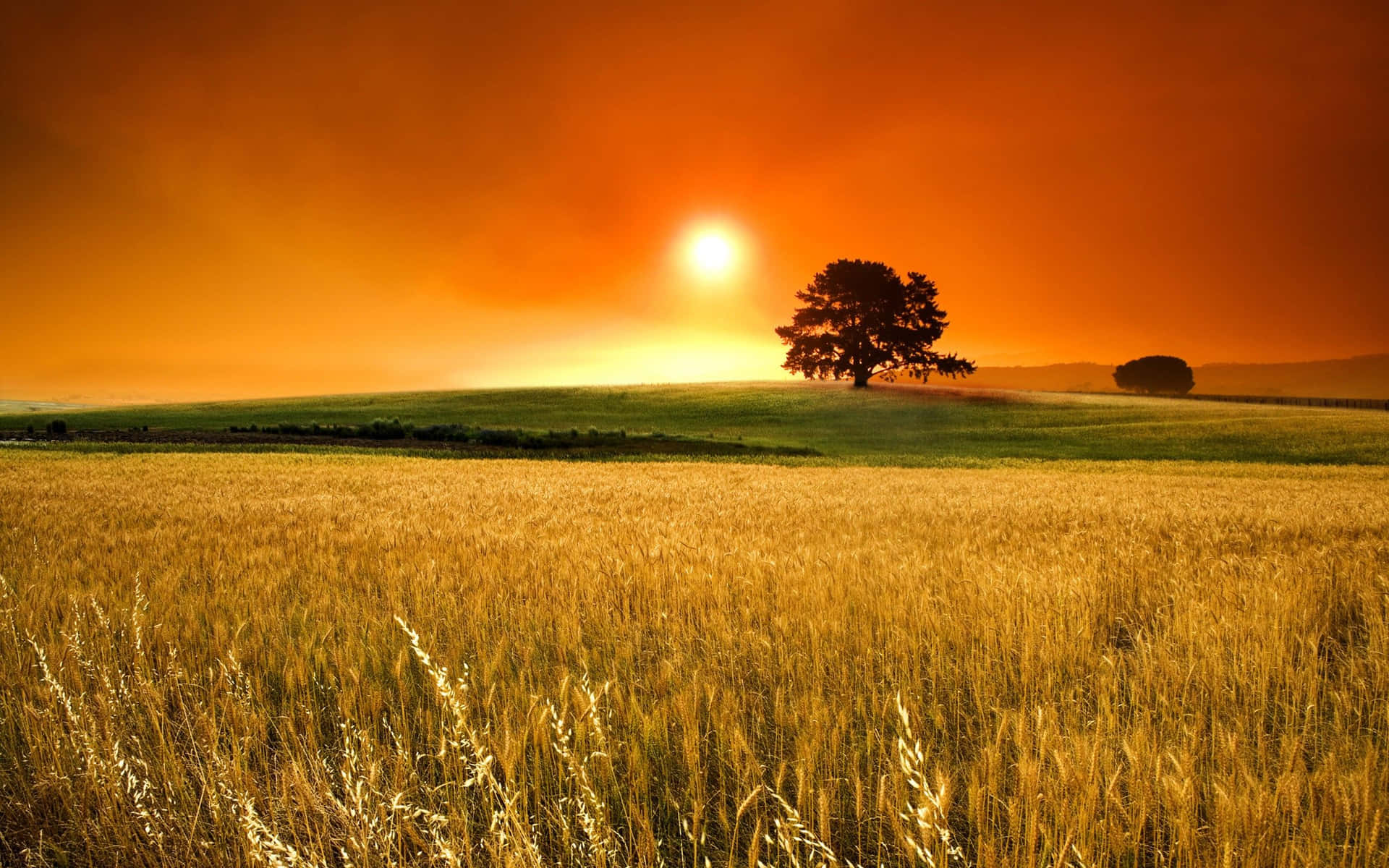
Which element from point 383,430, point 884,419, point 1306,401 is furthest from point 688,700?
point 1306,401

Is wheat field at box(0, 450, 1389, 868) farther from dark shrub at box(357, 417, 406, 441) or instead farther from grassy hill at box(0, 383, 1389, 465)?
dark shrub at box(357, 417, 406, 441)

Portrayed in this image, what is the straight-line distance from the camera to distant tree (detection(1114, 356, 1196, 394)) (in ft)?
459

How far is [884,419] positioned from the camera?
170 ft

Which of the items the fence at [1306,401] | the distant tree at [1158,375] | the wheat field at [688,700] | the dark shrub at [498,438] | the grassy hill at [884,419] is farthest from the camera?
the distant tree at [1158,375]

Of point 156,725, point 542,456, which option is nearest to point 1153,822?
point 156,725

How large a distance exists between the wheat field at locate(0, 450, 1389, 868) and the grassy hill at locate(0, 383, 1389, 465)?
25.4 m

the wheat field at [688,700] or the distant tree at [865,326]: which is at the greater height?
the distant tree at [865,326]

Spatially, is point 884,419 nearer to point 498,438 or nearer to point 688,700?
point 498,438

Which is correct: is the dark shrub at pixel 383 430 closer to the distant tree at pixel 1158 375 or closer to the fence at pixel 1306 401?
the fence at pixel 1306 401

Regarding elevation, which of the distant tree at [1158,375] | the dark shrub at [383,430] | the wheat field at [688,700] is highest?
the distant tree at [1158,375]

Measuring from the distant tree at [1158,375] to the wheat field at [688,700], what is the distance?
163 meters

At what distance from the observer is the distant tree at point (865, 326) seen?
65938 millimetres

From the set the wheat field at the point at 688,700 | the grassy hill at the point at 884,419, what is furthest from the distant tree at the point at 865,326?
the wheat field at the point at 688,700

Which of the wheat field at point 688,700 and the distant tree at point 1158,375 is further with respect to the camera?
the distant tree at point 1158,375
